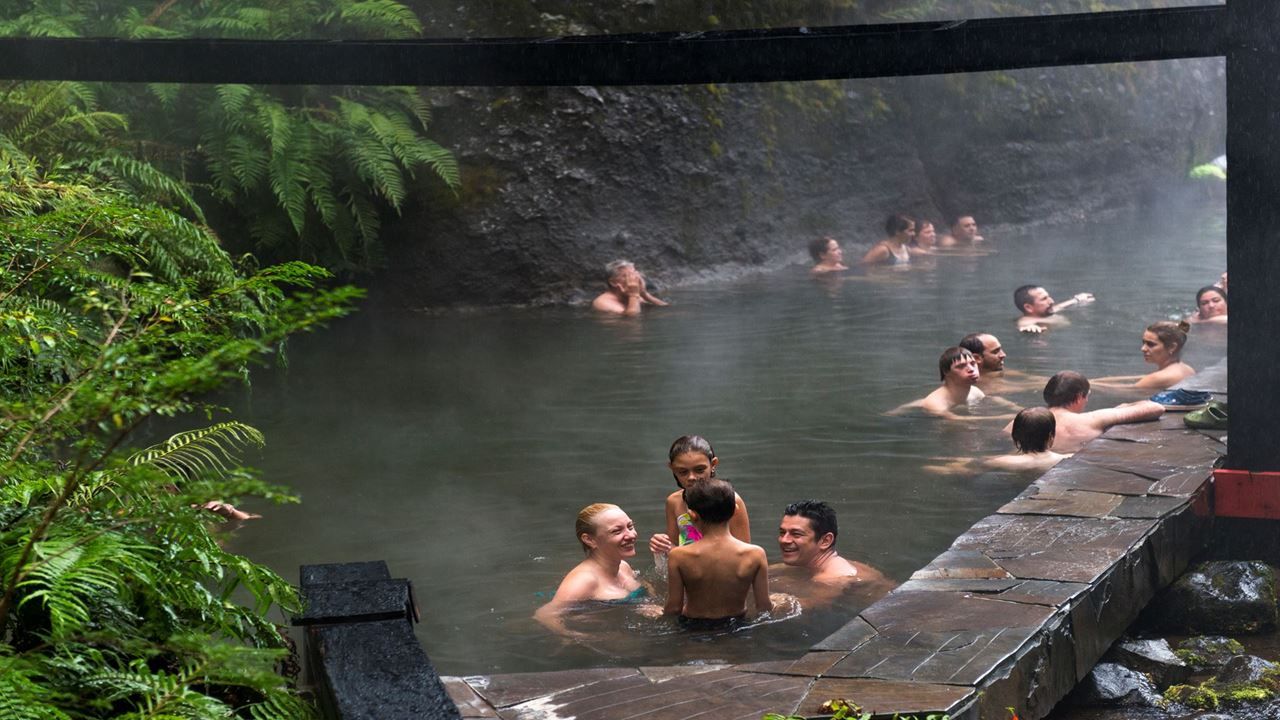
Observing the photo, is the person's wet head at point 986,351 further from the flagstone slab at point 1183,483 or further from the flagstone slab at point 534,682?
the flagstone slab at point 534,682

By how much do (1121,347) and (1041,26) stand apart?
7.64 meters

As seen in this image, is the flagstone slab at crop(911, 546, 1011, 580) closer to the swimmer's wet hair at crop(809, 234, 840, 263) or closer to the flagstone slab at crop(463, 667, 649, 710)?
the flagstone slab at crop(463, 667, 649, 710)

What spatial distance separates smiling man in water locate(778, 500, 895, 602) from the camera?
267 inches

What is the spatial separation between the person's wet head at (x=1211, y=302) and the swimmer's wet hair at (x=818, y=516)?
7.01 meters

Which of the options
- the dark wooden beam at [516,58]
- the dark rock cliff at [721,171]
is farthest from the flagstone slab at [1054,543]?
the dark rock cliff at [721,171]

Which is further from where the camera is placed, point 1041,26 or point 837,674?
point 1041,26

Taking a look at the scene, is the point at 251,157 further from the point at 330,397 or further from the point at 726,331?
the point at 726,331

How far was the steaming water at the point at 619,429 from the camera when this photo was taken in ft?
22.8

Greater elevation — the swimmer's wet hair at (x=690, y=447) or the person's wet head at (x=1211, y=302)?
the person's wet head at (x=1211, y=302)

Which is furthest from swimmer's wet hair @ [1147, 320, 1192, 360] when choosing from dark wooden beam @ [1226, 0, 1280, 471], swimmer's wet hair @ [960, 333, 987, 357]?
dark wooden beam @ [1226, 0, 1280, 471]

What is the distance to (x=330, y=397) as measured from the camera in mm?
10586

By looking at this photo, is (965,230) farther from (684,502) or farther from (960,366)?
(684,502)

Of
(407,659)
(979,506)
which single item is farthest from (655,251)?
(407,659)

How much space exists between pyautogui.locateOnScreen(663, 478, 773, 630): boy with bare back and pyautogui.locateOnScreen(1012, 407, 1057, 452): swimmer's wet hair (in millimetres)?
3100
